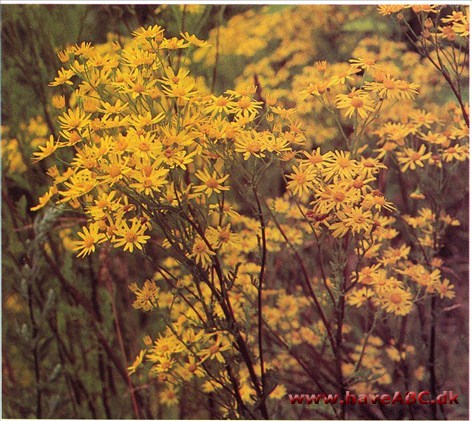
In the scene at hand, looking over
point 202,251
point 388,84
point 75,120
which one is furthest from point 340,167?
point 75,120

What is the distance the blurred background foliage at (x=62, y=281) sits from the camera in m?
1.71

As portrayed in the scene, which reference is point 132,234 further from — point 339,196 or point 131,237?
point 339,196

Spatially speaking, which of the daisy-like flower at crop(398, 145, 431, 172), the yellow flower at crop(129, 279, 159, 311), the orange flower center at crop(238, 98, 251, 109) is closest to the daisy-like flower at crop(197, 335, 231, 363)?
the yellow flower at crop(129, 279, 159, 311)

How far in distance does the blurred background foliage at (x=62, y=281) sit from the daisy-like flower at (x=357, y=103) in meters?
0.44

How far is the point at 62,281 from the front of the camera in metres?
1.72

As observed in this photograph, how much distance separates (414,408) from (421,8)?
1013 millimetres

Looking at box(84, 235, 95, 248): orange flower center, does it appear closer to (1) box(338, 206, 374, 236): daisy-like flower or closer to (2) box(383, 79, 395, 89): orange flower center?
(1) box(338, 206, 374, 236): daisy-like flower

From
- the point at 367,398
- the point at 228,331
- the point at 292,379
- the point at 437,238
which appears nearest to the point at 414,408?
the point at 367,398

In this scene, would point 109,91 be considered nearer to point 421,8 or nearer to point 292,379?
point 421,8

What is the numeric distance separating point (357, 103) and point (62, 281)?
91cm

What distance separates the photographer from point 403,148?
65.4 inches

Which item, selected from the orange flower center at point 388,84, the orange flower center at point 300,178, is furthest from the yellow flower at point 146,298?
the orange flower center at point 388,84

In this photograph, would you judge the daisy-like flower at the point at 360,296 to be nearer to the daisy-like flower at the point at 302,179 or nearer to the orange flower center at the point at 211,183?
the daisy-like flower at the point at 302,179

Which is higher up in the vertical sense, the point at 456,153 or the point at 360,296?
the point at 456,153
